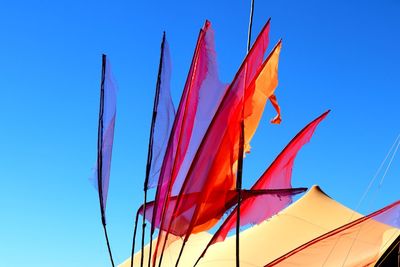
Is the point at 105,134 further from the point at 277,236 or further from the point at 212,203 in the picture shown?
the point at 277,236

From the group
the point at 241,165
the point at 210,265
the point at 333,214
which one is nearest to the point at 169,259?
the point at 210,265

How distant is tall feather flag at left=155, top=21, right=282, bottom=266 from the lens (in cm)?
744

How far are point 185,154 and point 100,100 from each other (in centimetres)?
130

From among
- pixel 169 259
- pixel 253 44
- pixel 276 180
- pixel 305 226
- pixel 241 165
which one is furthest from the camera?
pixel 305 226

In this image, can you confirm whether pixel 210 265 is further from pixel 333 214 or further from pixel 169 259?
pixel 333 214

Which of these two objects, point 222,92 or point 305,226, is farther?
point 305,226

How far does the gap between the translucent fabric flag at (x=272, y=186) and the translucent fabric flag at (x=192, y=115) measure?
32.5 inches

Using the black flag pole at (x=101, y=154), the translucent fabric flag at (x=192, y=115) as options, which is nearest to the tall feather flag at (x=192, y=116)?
the translucent fabric flag at (x=192, y=115)

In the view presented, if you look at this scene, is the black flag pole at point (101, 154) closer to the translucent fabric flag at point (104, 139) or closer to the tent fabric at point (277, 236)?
the translucent fabric flag at point (104, 139)

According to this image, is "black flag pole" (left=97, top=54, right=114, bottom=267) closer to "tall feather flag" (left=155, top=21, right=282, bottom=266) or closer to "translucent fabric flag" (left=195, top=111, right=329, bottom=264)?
"tall feather flag" (left=155, top=21, right=282, bottom=266)

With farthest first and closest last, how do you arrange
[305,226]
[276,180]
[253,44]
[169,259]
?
[305,226] < [169,259] < [276,180] < [253,44]

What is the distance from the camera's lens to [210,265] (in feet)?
51.6

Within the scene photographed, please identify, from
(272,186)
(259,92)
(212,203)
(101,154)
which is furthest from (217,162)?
(101,154)

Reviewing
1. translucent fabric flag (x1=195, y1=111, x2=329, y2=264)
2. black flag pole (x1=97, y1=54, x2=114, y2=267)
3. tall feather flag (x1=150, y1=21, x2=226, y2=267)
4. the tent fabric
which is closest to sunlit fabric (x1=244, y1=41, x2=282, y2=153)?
tall feather flag (x1=150, y1=21, x2=226, y2=267)
